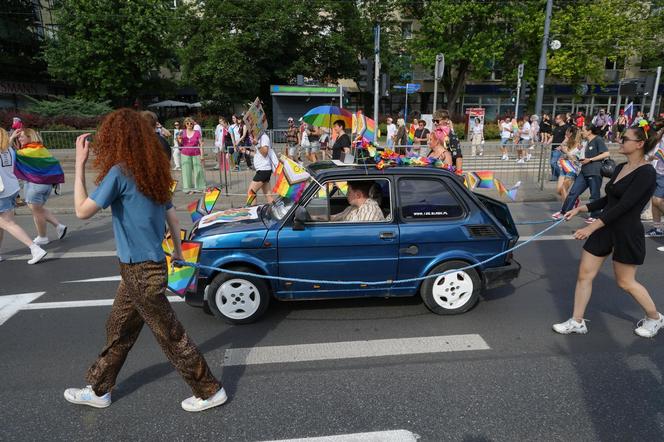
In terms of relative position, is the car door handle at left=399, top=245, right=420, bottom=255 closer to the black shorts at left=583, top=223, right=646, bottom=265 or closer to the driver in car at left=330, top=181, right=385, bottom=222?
the driver in car at left=330, top=181, right=385, bottom=222

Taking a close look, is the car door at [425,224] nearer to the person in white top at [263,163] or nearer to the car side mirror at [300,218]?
the car side mirror at [300,218]

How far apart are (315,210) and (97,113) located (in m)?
22.4

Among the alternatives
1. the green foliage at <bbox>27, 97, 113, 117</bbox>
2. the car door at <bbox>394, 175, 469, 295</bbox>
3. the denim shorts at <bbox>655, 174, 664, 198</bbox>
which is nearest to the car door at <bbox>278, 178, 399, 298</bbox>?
the car door at <bbox>394, 175, 469, 295</bbox>

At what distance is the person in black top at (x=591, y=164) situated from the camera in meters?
7.79

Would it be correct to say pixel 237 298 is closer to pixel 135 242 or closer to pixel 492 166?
pixel 135 242

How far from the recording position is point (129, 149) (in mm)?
2619

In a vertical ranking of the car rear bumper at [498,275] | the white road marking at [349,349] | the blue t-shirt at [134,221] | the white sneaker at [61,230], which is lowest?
the white road marking at [349,349]

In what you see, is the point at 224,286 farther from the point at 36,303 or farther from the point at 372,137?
the point at 372,137

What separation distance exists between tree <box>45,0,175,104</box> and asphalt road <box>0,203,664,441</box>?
29.0 metres

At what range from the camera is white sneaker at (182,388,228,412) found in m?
3.02

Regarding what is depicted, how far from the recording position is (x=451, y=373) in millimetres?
3496

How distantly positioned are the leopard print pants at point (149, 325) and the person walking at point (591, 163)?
7047 millimetres

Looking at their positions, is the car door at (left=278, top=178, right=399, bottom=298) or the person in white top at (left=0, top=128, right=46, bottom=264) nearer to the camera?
the car door at (left=278, top=178, right=399, bottom=298)

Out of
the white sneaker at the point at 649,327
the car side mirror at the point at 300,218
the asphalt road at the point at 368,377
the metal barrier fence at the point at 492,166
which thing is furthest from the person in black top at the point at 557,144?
the car side mirror at the point at 300,218
